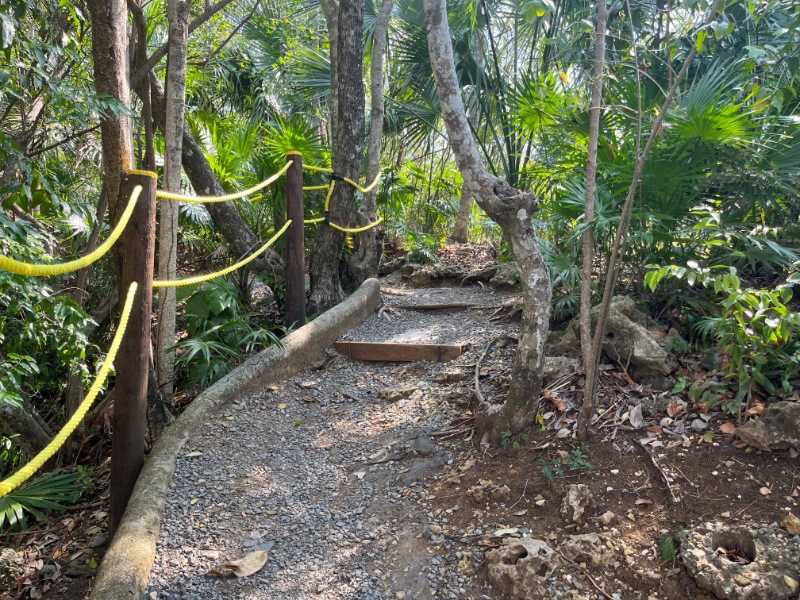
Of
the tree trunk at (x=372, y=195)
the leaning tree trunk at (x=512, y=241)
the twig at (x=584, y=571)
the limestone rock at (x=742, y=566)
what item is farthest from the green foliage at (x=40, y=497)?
the limestone rock at (x=742, y=566)

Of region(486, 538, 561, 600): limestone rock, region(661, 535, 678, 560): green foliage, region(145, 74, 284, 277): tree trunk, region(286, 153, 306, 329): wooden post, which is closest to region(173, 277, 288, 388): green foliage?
region(286, 153, 306, 329): wooden post

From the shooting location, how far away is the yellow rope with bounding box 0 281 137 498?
140 cm

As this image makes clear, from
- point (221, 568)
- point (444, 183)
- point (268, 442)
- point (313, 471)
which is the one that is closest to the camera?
point (221, 568)

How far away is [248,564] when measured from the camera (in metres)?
2.13

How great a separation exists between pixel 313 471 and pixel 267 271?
2.35m

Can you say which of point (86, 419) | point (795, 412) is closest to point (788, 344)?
point (795, 412)

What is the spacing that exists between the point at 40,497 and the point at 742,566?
3.58m

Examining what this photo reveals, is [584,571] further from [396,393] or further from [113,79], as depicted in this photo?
[113,79]

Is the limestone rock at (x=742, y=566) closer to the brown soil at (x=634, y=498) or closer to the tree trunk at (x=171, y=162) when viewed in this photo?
the brown soil at (x=634, y=498)

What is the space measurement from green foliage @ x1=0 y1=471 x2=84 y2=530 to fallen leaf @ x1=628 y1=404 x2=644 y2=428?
3.26 metres

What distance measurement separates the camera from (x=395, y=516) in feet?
8.00

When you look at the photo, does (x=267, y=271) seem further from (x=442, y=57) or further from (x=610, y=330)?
(x=610, y=330)

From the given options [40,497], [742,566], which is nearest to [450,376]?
[742,566]

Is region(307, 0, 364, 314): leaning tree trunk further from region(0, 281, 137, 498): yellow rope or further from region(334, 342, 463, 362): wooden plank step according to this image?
region(0, 281, 137, 498): yellow rope
